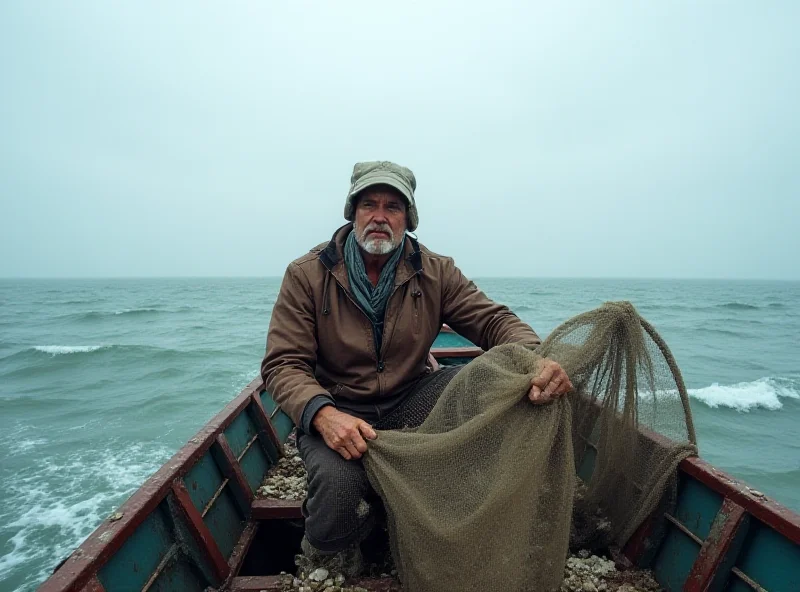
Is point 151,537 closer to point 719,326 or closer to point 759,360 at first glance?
point 759,360

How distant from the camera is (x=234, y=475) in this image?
3389 millimetres

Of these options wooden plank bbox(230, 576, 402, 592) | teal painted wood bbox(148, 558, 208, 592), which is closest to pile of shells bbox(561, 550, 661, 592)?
wooden plank bbox(230, 576, 402, 592)

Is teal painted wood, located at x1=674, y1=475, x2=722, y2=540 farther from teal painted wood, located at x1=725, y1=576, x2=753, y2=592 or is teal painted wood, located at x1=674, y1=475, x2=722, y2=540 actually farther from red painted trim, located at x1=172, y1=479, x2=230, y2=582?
red painted trim, located at x1=172, y1=479, x2=230, y2=582

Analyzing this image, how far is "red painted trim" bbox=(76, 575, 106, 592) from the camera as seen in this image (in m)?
1.88

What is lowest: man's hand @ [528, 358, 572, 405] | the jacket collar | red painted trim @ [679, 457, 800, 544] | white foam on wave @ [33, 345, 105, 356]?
white foam on wave @ [33, 345, 105, 356]

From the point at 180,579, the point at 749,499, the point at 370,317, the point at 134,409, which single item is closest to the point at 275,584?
the point at 180,579

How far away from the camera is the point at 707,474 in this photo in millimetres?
2521

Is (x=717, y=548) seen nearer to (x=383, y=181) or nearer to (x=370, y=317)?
(x=370, y=317)

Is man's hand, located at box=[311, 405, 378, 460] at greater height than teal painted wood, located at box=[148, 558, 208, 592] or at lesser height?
greater

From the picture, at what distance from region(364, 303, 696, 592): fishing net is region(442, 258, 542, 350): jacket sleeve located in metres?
0.62

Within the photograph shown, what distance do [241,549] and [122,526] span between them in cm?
110

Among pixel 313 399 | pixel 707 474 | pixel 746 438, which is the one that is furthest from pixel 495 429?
pixel 746 438

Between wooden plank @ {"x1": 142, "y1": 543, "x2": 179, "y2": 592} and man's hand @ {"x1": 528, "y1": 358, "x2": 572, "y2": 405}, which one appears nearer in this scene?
man's hand @ {"x1": 528, "y1": 358, "x2": 572, "y2": 405}

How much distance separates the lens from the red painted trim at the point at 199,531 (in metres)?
2.66
